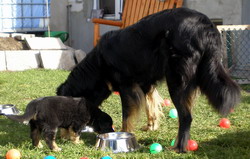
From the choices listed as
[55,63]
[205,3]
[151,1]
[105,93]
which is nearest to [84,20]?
[55,63]

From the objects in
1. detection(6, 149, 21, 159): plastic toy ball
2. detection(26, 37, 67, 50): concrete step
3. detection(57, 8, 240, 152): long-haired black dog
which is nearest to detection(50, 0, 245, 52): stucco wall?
detection(26, 37, 67, 50): concrete step

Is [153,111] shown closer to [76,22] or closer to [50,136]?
[50,136]

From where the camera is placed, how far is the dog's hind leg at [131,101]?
4648 mm

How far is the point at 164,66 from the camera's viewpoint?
4176 millimetres

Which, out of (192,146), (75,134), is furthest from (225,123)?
(75,134)

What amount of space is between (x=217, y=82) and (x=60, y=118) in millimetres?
1671

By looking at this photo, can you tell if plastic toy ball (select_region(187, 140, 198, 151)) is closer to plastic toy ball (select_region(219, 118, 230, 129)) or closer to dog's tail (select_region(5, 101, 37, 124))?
plastic toy ball (select_region(219, 118, 230, 129))

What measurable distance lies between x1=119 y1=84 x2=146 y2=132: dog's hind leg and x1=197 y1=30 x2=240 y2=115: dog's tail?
908 mm

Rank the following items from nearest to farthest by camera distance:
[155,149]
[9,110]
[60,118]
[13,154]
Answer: [13,154], [155,149], [60,118], [9,110]

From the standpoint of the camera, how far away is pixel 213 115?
18.9 feet

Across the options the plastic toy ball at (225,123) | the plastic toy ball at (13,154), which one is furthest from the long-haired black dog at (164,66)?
the plastic toy ball at (13,154)

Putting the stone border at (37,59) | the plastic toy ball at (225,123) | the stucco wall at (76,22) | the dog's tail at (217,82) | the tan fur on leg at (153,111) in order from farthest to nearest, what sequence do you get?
the stucco wall at (76,22) < the stone border at (37,59) < the tan fur on leg at (153,111) < the plastic toy ball at (225,123) < the dog's tail at (217,82)

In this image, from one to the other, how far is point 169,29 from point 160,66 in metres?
0.40

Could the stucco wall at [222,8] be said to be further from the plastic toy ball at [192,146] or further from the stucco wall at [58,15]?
the stucco wall at [58,15]
